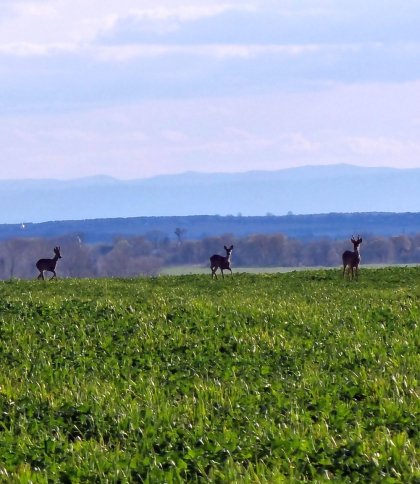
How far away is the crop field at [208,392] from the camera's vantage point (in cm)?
895

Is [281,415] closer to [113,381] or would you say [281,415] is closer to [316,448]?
[316,448]

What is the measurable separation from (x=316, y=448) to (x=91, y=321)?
11.9 metres

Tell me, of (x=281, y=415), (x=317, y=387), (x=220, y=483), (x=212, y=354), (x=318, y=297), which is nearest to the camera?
(x=220, y=483)

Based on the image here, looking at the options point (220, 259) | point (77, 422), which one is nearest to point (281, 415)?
point (77, 422)

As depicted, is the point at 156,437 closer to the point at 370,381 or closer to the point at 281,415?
the point at 281,415

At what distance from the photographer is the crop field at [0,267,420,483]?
8.95 m

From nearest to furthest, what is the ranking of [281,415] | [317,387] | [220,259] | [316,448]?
[316,448] → [281,415] → [317,387] → [220,259]

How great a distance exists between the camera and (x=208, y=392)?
12.5m

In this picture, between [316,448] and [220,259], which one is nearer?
[316,448]

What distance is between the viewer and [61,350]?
17406 mm

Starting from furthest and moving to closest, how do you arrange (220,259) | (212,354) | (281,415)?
(220,259) → (212,354) → (281,415)

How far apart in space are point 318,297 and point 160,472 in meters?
20.8

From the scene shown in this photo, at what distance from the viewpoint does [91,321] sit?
20.8 metres

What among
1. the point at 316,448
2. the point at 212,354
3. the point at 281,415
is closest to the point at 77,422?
the point at 281,415
